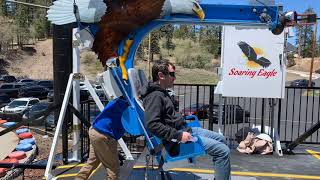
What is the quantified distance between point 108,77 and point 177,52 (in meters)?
64.4

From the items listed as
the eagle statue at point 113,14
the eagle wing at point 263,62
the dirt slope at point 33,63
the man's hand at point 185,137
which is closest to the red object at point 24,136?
the eagle wing at point 263,62

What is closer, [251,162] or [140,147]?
[251,162]

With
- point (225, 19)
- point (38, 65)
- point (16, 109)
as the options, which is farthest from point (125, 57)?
point (38, 65)

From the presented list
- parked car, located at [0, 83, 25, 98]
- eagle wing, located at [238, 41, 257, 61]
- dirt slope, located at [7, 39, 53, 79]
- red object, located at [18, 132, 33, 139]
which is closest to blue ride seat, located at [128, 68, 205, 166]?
eagle wing, located at [238, 41, 257, 61]

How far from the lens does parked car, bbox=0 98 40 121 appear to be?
1098 inches

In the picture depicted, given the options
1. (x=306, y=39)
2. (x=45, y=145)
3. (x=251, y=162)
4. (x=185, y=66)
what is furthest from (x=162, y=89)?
(x=306, y=39)

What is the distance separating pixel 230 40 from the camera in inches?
301

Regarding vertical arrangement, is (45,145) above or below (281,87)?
below

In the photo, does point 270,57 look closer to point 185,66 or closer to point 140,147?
point 140,147

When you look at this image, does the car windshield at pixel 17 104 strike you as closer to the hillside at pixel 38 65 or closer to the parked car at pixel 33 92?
the parked car at pixel 33 92

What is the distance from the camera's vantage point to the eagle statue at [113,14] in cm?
491

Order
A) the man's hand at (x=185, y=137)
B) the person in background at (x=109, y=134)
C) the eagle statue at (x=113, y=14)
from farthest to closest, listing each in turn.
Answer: the eagle statue at (x=113, y=14) → the person in background at (x=109, y=134) → the man's hand at (x=185, y=137)

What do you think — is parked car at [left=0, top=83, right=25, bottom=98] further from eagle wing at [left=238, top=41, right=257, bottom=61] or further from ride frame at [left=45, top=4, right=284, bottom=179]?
ride frame at [left=45, top=4, right=284, bottom=179]

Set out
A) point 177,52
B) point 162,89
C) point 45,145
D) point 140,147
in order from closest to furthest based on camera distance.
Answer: point 162,89 < point 140,147 < point 45,145 < point 177,52
